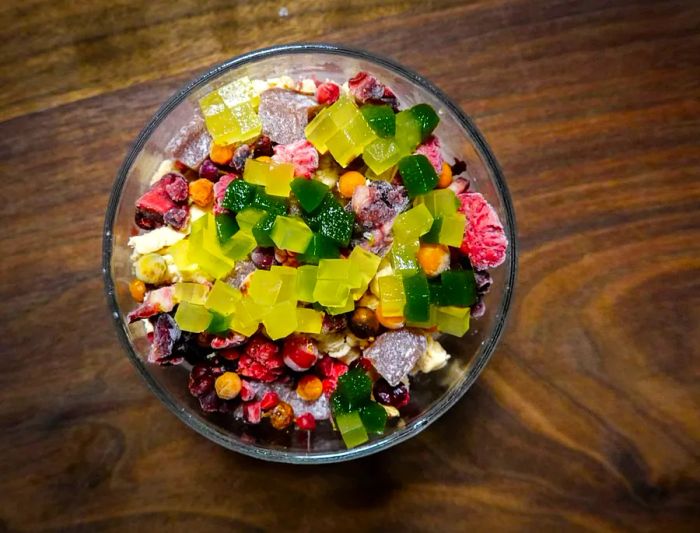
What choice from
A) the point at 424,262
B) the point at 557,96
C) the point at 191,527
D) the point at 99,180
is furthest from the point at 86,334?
the point at 557,96

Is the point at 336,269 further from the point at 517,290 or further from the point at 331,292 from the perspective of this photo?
the point at 517,290

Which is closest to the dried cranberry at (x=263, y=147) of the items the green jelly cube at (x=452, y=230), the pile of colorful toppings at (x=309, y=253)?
the pile of colorful toppings at (x=309, y=253)

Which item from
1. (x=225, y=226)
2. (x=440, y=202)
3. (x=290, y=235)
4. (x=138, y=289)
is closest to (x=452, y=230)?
(x=440, y=202)

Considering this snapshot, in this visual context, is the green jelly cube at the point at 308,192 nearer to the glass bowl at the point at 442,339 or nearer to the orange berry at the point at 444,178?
the orange berry at the point at 444,178

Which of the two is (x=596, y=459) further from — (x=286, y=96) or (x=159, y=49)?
(x=159, y=49)

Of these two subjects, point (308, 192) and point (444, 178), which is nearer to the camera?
point (308, 192)

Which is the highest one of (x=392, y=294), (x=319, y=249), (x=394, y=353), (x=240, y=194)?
(x=240, y=194)
